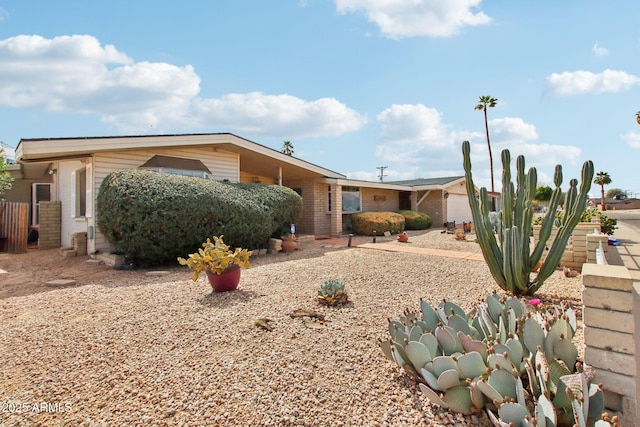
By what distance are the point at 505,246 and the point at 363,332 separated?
262 centimetres

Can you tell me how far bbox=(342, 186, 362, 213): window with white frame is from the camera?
15.3m

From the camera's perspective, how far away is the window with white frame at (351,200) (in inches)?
604

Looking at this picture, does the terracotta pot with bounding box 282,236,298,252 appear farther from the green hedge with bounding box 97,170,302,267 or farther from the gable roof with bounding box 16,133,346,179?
the gable roof with bounding box 16,133,346,179

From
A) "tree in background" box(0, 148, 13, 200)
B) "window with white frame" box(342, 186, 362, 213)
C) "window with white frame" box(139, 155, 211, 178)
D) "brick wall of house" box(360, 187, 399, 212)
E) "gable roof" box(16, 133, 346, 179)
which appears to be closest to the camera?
"gable roof" box(16, 133, 346, 179)

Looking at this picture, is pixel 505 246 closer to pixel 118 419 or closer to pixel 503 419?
pixel 503 419

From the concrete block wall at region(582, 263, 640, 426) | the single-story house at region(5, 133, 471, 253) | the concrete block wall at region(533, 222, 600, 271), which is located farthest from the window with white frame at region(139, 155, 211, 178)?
the concrete block wall at region(582, 263, 640, 426)

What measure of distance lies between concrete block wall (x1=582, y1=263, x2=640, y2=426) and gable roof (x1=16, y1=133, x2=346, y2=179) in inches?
363

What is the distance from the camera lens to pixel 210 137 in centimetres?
950

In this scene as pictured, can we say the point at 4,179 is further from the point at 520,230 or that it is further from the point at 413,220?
the point at 413,220

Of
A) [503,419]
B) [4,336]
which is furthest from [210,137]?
[503,419]

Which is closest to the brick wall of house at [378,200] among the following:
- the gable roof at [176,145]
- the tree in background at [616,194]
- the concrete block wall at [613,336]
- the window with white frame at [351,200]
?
the window with white frame at [351,200]

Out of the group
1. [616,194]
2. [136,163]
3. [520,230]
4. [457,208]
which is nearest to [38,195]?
[136,163]

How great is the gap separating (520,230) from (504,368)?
10.1 ft

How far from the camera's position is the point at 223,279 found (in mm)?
4840
